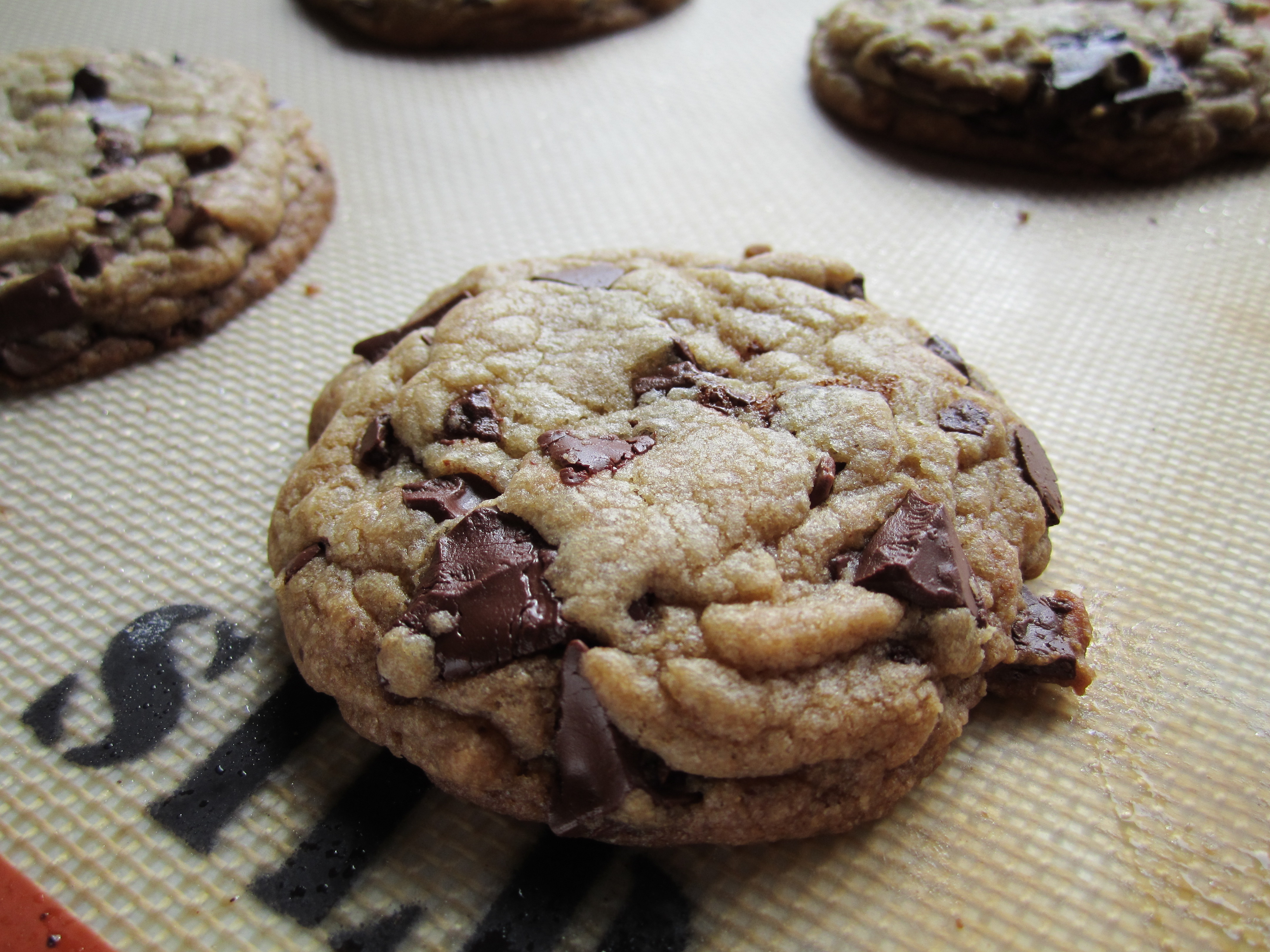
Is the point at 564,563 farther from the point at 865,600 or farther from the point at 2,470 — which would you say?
the point at 2,470

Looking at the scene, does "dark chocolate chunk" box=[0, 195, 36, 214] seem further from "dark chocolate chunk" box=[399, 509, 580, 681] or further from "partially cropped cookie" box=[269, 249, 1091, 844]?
"dark chocolate chunk" box=[399, 509, 580, 681]

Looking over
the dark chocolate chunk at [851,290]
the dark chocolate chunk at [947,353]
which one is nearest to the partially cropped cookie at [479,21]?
the dark chocolate chunk at [851,290]

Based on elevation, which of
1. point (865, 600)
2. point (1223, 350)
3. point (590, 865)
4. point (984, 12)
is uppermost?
point (984, 12)

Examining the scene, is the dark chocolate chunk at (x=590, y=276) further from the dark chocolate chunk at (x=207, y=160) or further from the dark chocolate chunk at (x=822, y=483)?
the dark chocolate chunk at (x=207, y=160)

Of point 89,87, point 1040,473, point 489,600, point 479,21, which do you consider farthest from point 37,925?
point 479,21

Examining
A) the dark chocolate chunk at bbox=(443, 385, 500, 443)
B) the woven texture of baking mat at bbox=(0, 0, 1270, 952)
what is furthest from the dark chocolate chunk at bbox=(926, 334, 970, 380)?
the dark chocolate chunk at bbox=(443, 385, 500, 443)

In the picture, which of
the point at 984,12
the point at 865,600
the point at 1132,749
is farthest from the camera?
the point at 984,12

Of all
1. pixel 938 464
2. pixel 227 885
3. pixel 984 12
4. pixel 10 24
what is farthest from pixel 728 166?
pixel 10 24
